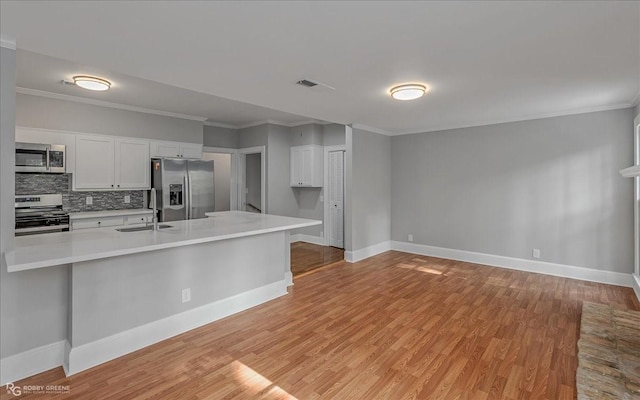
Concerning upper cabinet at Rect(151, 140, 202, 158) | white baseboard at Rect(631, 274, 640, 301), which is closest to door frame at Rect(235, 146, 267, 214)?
upper cabinet at Rect(151, 140, 202, 158)

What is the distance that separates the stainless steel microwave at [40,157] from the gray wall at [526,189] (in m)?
5.54

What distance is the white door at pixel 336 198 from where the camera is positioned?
671 centimetres

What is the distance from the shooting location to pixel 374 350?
8.89 feet

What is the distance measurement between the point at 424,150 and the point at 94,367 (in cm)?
566

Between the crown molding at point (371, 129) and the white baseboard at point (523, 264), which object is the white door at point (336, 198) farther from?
the white baseboard at point (523, 264)

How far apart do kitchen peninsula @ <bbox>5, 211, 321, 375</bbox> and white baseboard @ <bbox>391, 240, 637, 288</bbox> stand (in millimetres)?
3315

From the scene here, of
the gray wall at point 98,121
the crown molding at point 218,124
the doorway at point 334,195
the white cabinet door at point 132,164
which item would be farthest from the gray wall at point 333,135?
the white cabinet door at point 132,164

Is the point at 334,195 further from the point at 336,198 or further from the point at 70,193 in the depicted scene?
the point at 70,193

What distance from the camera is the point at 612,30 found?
2178mm

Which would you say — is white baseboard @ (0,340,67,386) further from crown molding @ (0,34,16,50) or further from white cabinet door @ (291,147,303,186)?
white cabinet door @ (291,147,303,186)

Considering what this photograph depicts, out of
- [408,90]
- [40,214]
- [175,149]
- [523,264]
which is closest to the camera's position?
[408,90]

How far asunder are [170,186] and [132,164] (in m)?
0.69

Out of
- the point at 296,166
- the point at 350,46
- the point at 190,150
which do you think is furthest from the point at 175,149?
the point at 350,46

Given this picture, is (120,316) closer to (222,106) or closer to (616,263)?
(222,106)
